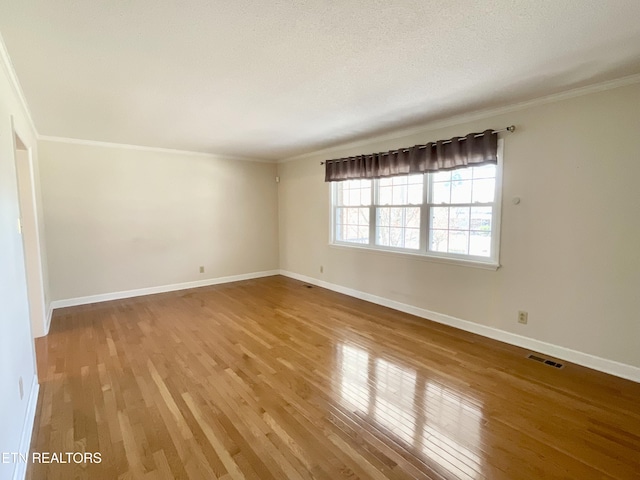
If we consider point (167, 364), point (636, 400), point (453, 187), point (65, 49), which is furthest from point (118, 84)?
point (636, 400)

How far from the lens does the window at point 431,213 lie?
344 centimetres

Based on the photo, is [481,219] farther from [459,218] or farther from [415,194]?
[415,194]

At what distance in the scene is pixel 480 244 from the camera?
11.5 ft

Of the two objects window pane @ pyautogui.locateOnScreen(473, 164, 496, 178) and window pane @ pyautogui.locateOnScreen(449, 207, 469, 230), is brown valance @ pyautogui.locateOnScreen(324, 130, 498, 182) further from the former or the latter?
window pane @ pyautogui.locateOnScreen(449, 207, 469, 230)

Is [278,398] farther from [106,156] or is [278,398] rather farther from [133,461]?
[106,156]

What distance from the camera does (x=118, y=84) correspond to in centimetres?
253

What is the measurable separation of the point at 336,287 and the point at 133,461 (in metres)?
3.93

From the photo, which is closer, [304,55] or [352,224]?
[304,55]

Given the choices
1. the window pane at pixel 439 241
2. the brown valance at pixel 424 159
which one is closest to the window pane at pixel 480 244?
the window pane at pixel 439 241

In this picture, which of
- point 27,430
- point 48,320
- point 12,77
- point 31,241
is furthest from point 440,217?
point 48,320

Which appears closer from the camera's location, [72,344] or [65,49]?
[65,49]

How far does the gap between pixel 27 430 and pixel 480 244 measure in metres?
4.10

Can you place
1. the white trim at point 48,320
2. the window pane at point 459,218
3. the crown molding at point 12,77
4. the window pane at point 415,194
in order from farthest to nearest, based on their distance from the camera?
1. the window pane at point 415,194
2. the window pane at point 459,218
3. the white trim at point 48,320
4. the crown molding at point 12,77

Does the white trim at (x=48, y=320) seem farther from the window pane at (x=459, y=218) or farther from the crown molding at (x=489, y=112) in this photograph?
the window pane at (x=459, y=218)
